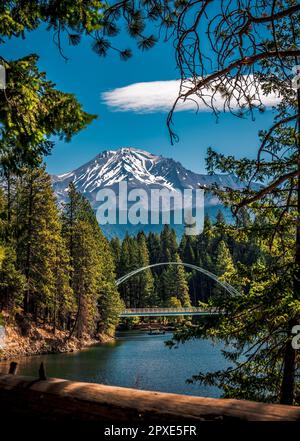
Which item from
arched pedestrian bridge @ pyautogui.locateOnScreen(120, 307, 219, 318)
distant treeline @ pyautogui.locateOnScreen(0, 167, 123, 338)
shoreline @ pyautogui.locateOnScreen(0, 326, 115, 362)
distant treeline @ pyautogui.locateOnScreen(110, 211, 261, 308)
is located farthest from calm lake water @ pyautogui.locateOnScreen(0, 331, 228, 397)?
distant treeline @ pyautogui.locateOnScreen(110, 211, 261, 308)

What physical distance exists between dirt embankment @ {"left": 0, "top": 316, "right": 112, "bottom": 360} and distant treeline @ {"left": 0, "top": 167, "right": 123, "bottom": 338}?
0.74 meters

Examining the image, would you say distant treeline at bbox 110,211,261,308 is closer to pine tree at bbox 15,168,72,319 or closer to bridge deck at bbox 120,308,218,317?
bridge deck at bbox 120,308,218,317

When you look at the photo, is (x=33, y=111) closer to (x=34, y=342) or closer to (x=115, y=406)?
(x=115, y=406)

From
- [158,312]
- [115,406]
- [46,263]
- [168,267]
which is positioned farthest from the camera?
[168,267]

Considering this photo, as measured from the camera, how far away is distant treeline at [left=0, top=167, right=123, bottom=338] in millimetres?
33906


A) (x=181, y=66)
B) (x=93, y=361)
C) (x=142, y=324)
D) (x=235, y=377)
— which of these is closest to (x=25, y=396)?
(x=181, y=66)

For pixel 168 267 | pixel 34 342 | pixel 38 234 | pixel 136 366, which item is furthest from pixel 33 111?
pixel 168 267

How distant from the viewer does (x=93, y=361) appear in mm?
32125

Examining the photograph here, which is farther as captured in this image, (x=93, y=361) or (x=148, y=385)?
(x=93, y=361)

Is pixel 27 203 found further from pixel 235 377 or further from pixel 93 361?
pixel 235 377

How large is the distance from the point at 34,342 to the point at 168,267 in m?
55.8

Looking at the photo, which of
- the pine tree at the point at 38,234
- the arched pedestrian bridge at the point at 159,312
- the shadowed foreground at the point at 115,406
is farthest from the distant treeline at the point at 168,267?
the shadowed foreground at the point at 115,406

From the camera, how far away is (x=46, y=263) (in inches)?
1417

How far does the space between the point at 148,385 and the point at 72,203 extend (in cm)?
2534
